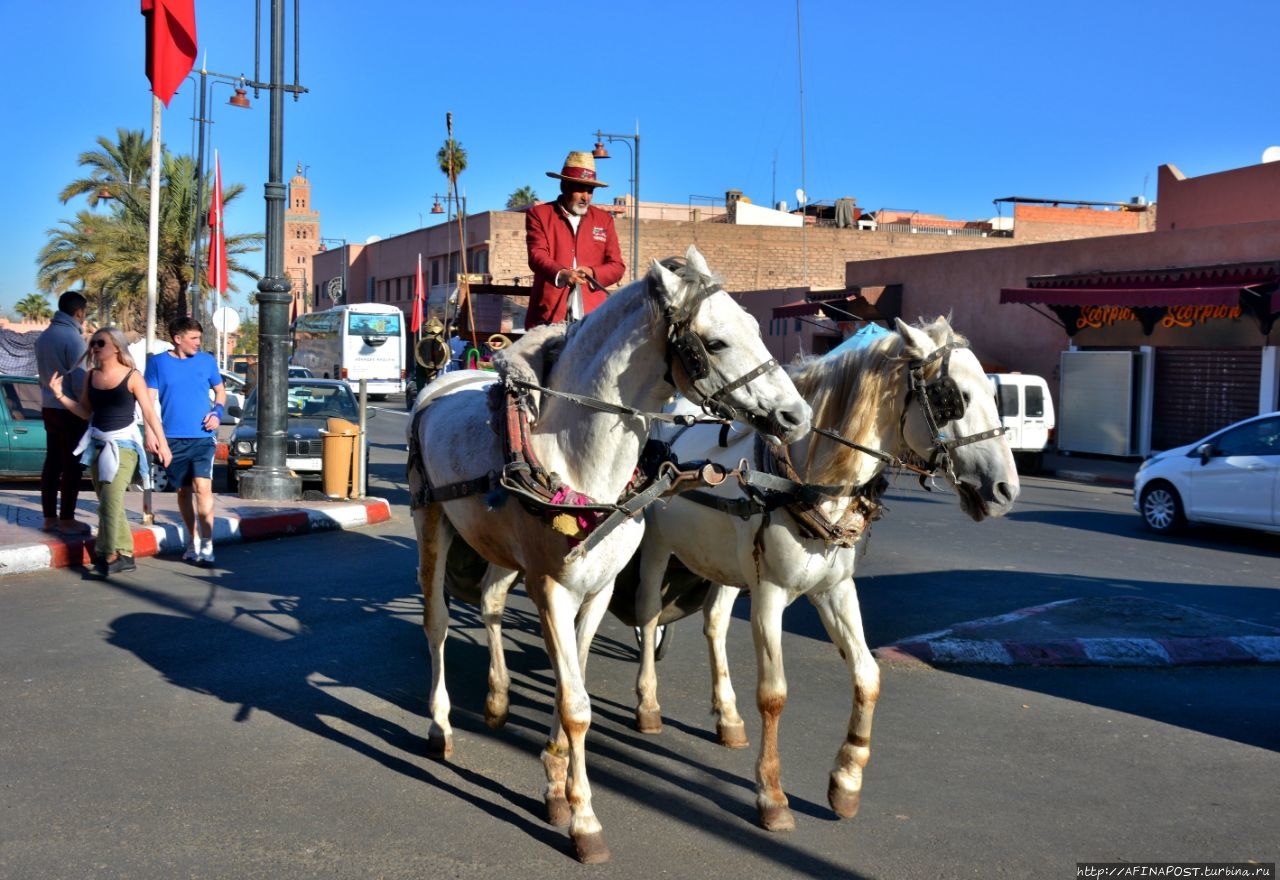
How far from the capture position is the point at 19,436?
49.1 feet

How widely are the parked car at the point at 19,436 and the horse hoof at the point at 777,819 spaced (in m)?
12.9

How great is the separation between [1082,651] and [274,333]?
941 cm

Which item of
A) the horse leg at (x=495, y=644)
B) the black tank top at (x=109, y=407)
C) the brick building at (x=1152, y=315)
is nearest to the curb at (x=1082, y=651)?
the horse leg at (x=495, y=644)

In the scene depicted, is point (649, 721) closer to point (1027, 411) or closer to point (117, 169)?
point (1027, 411)

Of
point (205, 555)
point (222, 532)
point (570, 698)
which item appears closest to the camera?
point (570, 698)

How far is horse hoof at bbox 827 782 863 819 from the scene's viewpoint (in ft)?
15.3

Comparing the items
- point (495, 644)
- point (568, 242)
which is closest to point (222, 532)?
point (495, 644)

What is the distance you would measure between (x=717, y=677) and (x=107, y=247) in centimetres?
4269

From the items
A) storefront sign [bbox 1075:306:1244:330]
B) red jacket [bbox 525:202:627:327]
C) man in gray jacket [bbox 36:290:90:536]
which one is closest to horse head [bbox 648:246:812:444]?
red jacket [bbox 525:202:627:327]

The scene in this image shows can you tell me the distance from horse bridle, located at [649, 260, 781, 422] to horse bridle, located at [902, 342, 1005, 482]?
1028 millimetres

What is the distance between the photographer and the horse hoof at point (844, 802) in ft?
15.3

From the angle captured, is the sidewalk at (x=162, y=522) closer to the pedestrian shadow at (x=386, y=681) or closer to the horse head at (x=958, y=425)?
the pedestrian shadow at (x=386, y=681)

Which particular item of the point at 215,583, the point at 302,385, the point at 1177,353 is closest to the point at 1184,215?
the point at 1177,353

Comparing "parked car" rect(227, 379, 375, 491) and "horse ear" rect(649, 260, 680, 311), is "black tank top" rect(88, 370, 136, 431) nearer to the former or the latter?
"parked car" rect(227, 379, 375, 491)
